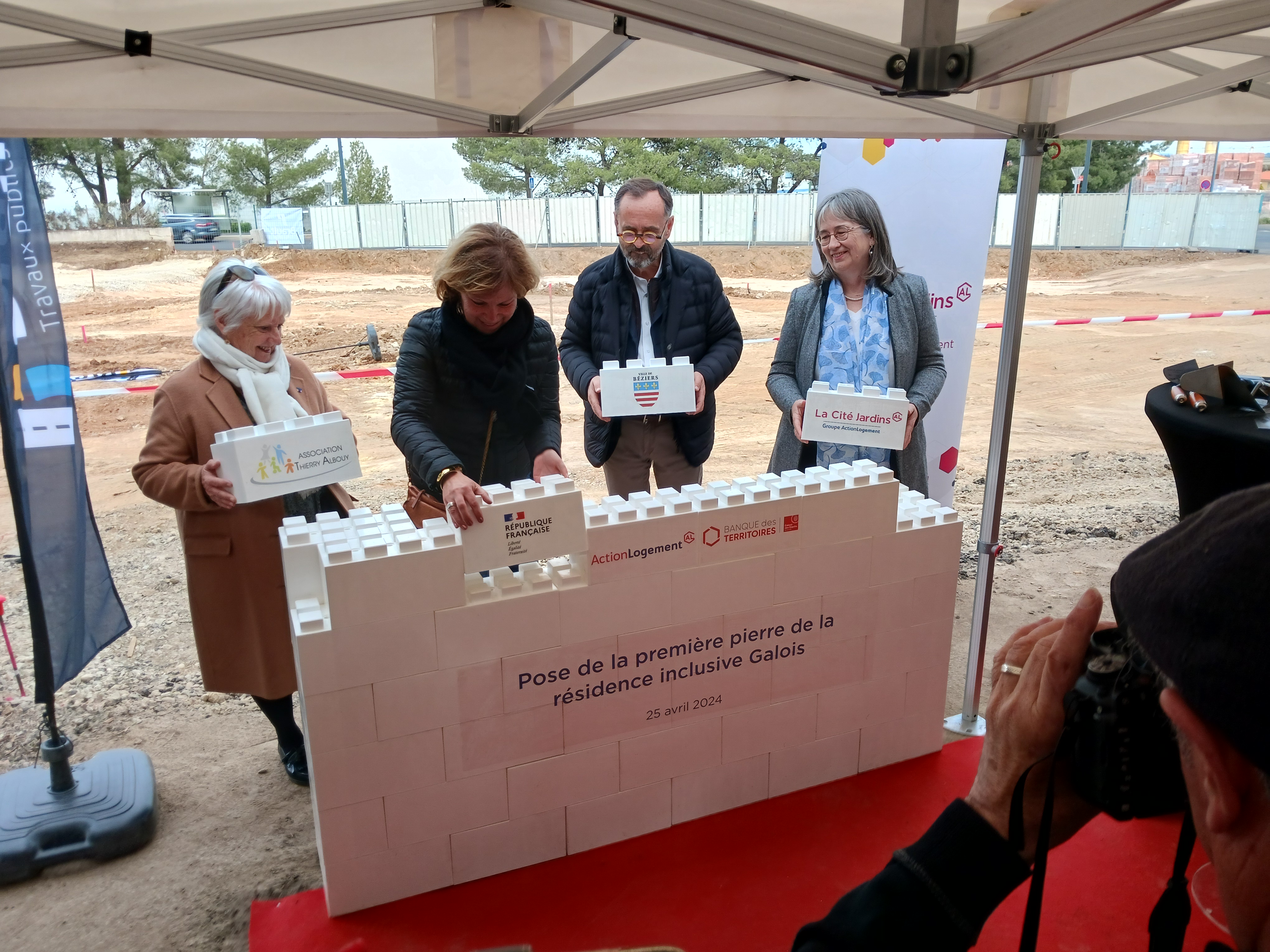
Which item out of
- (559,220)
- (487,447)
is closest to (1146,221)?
(559,220)

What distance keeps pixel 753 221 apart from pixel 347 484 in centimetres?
1768

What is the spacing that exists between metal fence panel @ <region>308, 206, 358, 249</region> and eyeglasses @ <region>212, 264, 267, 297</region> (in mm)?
23843

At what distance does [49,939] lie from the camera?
7.93 feet

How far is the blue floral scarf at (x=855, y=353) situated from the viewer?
3.16 metres

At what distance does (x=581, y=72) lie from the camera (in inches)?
98.2

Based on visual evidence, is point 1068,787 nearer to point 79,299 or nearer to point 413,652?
point 413,652

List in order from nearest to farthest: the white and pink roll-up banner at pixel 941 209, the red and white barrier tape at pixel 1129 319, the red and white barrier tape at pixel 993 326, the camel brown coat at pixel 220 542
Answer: the camel brown coat at pixel 220 542 → the white and pink roll-up banner at pixel 941 209 → the red and white barrier tape at pixel 993 326 → the red and white barrier tape at pixel 1129 319

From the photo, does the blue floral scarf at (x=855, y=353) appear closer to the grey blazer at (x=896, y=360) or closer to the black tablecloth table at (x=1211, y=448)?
the grey blazer at (x=896, y=360)

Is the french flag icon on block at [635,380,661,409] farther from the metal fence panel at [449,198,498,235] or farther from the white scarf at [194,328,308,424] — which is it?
the metal fence panel at [449,198,498,235]

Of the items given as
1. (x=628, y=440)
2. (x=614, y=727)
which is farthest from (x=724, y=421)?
(x=614, y=727)

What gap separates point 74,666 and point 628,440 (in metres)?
2.04

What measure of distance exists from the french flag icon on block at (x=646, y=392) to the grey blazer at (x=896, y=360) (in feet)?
1.31

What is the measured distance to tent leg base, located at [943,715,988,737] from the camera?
3.14 metres

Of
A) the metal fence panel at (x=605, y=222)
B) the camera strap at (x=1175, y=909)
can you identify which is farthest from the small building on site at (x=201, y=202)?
the camera strap at (x=1175, y=909)
